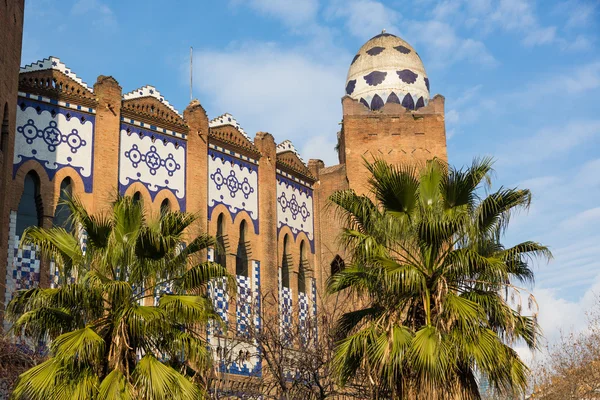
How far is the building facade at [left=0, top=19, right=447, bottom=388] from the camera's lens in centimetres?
1680

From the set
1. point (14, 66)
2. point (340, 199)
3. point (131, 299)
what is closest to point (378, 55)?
point (14, 66)

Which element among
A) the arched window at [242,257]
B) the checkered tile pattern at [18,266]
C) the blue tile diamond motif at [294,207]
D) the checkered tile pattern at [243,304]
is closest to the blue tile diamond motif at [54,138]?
the checkered tile pattern at [18,266]

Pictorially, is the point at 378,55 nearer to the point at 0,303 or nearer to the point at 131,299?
the point at 0,303

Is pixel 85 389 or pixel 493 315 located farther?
pixel 493 315

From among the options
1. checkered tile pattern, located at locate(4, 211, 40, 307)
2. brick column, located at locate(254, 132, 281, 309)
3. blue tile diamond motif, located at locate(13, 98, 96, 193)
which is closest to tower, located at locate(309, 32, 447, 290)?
brick column, located at locate(254, 132, 281, 309)

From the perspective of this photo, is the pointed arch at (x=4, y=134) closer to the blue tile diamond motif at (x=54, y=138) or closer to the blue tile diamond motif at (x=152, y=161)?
the blue tile diamond motif at (x=54, y=138)

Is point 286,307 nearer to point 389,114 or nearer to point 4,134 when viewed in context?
point 389,114

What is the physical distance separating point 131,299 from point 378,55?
15221mm

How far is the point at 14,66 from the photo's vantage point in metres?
16.0

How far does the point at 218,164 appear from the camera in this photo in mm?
20312

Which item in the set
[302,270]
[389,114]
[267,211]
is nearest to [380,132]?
[389,114]

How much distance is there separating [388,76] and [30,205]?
1126cm

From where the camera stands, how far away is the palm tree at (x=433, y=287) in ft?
35.0

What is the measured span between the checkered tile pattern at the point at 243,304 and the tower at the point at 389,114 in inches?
167
